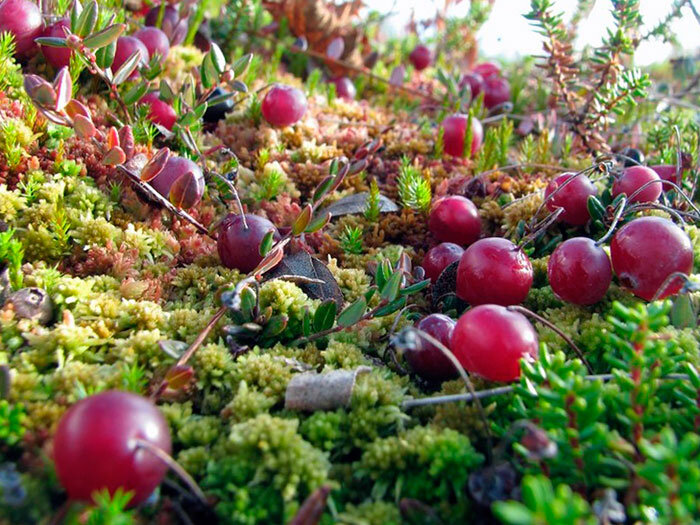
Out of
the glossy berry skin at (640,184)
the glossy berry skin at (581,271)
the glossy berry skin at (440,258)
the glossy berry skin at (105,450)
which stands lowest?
the glossy berry skin at (105,450)

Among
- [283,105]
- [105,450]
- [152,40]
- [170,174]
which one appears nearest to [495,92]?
[283,105]

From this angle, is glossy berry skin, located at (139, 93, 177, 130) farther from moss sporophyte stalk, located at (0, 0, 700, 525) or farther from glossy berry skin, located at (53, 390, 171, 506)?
glossy berry skin, located at (53, 390, 171, 506)

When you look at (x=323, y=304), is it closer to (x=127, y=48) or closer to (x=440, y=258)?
(x=440, y=258)

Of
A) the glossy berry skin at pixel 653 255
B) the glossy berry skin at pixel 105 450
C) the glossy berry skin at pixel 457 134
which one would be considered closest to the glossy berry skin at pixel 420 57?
the glossy berry skin at pixel 457 134

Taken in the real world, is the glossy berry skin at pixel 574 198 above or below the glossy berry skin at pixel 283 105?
above

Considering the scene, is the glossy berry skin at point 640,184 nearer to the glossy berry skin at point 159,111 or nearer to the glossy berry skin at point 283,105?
the glossy berry skin at point 283,105
